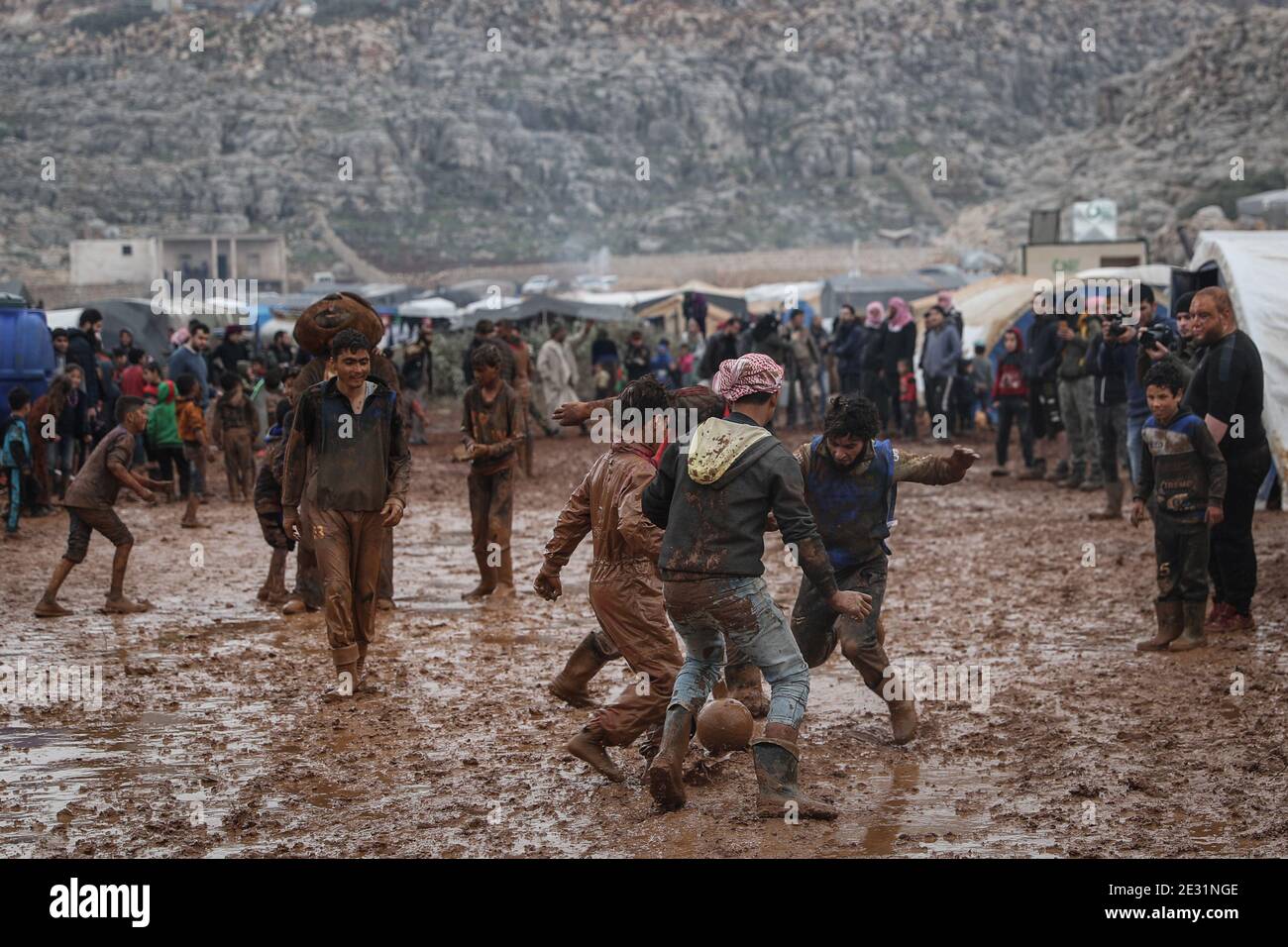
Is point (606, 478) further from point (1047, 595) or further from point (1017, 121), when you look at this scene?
point (1017, 121)

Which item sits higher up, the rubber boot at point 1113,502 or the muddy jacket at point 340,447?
the muddy jacket at point 340,447

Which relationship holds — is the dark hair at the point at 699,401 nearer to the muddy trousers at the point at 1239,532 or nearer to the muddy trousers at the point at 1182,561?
the muddy trousers at the point at 1182,561

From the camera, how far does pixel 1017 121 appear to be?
148 meters

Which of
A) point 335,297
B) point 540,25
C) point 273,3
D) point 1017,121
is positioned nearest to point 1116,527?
point 335,297

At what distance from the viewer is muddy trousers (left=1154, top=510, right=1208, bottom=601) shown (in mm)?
8734

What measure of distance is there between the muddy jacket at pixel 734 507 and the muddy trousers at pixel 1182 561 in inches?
140

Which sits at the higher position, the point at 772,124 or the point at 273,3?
the point at 273,3

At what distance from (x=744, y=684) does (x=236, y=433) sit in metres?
10.7

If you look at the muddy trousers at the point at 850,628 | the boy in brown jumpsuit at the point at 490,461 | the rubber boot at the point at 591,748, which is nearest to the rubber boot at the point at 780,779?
the rubber boot at the point at 591,748

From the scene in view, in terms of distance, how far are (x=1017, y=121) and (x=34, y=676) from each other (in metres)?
147

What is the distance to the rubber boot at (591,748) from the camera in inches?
248

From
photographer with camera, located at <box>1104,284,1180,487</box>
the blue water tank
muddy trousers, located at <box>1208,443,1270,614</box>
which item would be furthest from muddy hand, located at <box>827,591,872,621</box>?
the blue water tank

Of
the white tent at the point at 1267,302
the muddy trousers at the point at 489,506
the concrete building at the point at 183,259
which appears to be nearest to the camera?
the muddy trousers at the point at 489,506

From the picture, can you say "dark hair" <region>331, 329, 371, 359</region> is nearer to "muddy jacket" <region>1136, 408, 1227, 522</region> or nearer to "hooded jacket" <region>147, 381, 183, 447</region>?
"muddy jacket" <region>1136, 408, 1227, 522</region>
